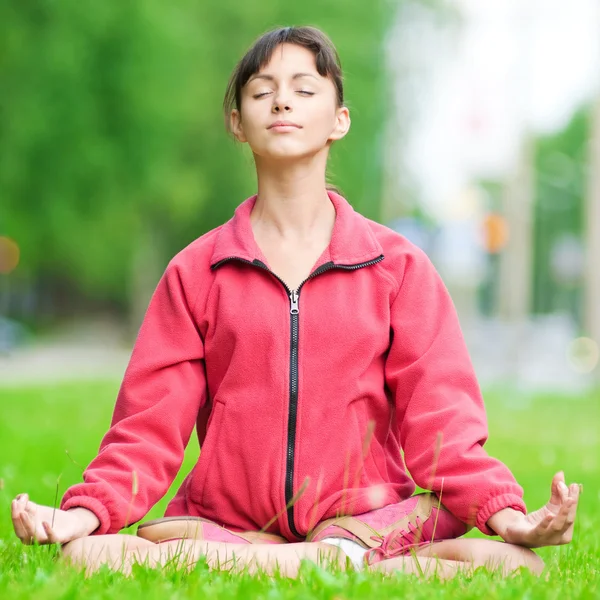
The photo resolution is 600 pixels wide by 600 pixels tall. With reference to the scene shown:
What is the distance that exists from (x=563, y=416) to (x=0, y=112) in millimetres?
9842

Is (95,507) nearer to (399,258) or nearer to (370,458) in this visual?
(370,458)

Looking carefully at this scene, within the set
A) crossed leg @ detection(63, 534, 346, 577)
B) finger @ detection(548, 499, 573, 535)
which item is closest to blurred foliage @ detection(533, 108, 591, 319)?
crossed leg @ detection(63, 534, 346, 577)

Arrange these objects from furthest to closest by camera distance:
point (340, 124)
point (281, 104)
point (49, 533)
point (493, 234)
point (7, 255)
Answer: point (7, 255), point (493, 234), point (340, 124), point (281, 104), point (49, 533)

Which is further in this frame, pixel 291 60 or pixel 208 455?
pixel 291 60

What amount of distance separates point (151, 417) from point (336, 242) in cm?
83

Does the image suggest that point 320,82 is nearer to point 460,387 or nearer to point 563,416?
point 460,387

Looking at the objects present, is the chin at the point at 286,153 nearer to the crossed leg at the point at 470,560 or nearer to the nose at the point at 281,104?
the nose at the point at 281,104

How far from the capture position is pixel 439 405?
3859 mm

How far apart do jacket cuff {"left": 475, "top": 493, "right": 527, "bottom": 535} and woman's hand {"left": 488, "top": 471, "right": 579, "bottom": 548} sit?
0.05ft

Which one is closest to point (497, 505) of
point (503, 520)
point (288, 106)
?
point (503, 520)

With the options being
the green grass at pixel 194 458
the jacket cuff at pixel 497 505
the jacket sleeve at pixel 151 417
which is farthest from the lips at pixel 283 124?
the jacket cuff at pixel 497 505

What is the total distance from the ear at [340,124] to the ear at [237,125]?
301mm

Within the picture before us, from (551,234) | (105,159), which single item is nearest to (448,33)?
(105,159)

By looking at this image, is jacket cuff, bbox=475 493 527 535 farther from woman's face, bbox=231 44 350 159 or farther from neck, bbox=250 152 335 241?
woman's face, bbox=231 44 350 159
